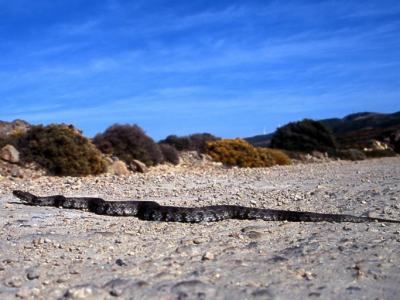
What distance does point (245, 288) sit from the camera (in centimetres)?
537

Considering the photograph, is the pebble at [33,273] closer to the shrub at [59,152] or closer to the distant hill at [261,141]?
the shrub at [59,152]

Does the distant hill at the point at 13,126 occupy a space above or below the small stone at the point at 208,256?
above

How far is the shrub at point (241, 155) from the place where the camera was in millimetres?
30516

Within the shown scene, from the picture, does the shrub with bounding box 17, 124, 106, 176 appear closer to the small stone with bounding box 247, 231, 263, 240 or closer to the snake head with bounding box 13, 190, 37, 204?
the snake head with bounding box 13, 190, 37, 204

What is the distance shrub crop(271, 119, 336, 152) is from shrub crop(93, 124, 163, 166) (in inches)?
620

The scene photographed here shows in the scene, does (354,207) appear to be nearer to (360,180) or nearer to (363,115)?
(360,180)

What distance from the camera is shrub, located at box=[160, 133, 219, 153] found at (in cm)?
3189

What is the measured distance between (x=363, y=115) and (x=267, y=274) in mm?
146310

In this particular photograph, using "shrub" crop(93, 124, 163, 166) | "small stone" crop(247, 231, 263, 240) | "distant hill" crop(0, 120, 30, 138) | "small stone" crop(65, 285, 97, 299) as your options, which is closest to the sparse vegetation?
"shrub" crop(93, 124, 163, 166)

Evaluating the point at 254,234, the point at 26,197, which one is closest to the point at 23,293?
the point at 254,234

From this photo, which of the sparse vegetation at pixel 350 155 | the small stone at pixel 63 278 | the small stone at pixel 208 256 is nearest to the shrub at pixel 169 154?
the sparse vegetation at pixel 350 155

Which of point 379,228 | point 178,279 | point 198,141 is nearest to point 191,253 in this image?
point 178,279

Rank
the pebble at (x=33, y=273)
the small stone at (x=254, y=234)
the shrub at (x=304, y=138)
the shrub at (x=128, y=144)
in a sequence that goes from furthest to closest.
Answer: the shrub at (x=304, y=138)
the shrub at (x=128, y=144)
the small stone at (x=254, y=234)
the pebble at (x=33, y=273)

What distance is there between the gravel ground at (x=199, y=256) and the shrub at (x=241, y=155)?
19.0 meters
